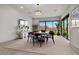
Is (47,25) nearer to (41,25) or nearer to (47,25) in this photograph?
(47,25)

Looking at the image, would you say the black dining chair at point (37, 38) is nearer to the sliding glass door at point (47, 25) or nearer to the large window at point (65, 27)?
the sliding glass door at point (47, 25)

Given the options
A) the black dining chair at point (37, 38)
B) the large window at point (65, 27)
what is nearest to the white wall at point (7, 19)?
the black dining chair at point (37, 38)

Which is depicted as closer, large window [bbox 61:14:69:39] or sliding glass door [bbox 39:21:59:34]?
sliding glass door [bbox 39:21:59:34]

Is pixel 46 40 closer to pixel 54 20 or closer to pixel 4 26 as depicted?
pixel 54 20

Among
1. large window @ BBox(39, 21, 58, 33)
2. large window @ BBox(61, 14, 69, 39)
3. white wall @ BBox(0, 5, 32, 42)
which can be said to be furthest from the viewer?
large window @ BBox(61, 14, 69, 39)

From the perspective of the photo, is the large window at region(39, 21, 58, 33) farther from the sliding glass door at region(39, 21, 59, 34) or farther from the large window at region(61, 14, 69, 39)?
the large window at region(61, 14, 69, 39)

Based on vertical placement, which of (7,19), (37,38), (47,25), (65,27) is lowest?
(37,38)

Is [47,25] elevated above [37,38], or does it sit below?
above

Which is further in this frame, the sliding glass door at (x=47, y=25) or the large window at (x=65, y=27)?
the large window at (x=65, y=27)

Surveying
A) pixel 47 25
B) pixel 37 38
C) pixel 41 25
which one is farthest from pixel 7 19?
pixel 47 25

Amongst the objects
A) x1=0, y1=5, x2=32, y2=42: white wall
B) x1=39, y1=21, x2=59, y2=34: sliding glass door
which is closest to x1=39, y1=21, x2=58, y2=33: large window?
x1=39, y1=21, x2=59, y2=34: sliding glass door

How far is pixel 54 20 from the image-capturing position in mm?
4059
